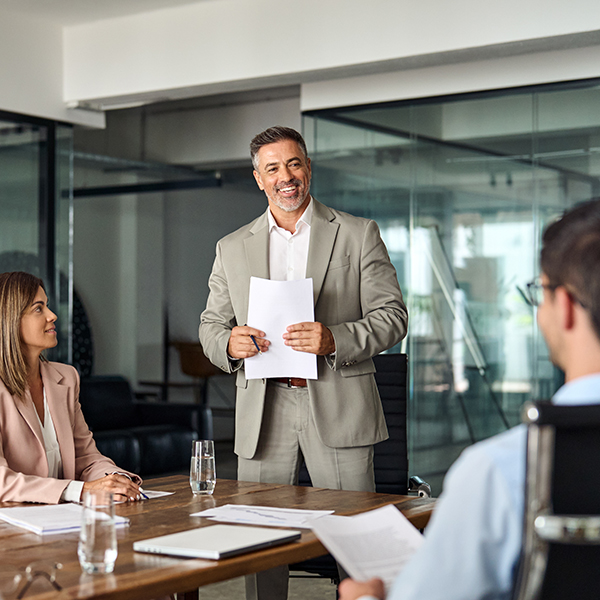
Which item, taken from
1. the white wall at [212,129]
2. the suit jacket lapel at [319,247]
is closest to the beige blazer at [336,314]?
the suit jacket lapel at [319,247]

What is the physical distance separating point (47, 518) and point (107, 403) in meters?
4.75

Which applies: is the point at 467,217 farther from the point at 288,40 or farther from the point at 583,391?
the point at 583,391

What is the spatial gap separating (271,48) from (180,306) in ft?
12.3

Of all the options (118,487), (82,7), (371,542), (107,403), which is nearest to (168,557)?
(371,542)

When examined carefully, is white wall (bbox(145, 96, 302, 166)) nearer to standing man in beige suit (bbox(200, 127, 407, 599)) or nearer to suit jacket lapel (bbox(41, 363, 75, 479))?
standing man in beige suit (bbox(200, 127, 407, 599))

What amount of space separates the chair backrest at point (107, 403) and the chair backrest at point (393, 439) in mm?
3698

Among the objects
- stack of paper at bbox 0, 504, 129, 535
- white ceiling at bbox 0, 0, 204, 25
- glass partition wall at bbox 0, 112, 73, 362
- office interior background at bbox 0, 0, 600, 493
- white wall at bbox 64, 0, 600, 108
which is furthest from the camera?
glass partition wall at bbox 0, 112, 73, 362

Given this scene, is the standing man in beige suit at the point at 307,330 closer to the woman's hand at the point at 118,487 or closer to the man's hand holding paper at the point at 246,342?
the man's hand holding paper at the point at 246,342

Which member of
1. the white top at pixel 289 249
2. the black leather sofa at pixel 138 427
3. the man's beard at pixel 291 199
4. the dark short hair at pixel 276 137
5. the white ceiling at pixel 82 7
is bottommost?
the black leather sofa at pixel 138 427

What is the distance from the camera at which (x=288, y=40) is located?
15.9 feet

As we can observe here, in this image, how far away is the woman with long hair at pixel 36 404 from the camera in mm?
2338

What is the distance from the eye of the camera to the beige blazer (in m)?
2.62

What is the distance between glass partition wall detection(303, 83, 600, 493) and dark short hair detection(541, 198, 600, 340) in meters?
3.80

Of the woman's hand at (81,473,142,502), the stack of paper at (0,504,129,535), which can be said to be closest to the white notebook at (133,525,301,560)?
the stack of paper at (0,504,129,535)
